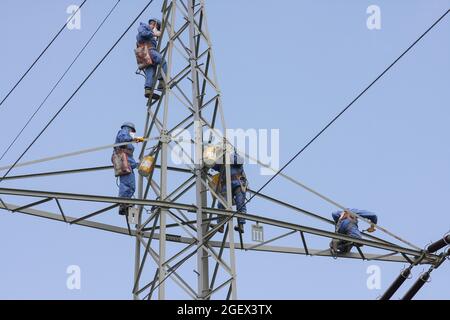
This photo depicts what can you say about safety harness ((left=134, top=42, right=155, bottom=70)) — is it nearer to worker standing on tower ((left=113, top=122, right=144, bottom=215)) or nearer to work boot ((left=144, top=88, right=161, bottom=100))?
work boot ((left=144, top=88, right=161, bottom=100))

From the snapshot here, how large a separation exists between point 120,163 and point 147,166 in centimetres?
71

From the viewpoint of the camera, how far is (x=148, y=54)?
24328 mm

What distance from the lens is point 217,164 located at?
76.6ft

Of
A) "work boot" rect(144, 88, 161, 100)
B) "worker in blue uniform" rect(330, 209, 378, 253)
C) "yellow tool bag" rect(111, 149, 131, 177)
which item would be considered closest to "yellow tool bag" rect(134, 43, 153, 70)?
"work boot" rect(144, 88, 161, 100)

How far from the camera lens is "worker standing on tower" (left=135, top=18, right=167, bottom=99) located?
24.1m

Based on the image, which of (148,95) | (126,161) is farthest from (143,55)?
(126,161)

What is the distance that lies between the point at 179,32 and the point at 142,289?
Result: 18.6ft

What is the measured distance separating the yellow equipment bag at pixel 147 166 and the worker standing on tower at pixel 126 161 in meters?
0.33

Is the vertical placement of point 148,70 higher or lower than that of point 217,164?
higher
